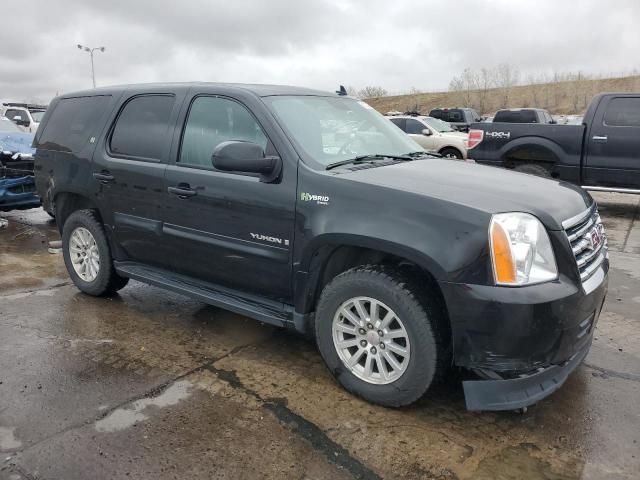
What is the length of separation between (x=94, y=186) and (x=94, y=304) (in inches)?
42.4

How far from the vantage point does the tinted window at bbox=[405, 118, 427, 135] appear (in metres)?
16.6

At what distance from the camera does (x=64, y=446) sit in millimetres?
2742

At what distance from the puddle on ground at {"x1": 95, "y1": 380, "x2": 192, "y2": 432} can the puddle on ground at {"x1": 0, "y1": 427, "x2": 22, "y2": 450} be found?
1.26 ft

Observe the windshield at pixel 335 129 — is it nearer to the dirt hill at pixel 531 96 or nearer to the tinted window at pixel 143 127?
the tinted window at pixel 143 127

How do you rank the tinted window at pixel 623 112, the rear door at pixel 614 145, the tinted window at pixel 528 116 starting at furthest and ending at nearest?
1. the tinted window at pixel 528 116
2. the tinted window at pixel 623 112
3. the rear door at pixel 614 145

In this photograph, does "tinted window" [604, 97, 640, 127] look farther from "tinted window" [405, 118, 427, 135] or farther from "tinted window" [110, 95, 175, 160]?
"tinted window" [110, 95, 175, 160]

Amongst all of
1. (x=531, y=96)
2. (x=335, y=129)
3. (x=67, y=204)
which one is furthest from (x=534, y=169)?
(x=531, y=96)

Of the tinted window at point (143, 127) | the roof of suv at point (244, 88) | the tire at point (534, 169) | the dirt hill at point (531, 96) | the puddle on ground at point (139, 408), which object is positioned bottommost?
the puddle on ground at point (139, 408)

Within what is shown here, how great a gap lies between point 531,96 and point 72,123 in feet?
257

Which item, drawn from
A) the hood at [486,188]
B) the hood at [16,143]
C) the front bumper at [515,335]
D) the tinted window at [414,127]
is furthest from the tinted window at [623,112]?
the hood at [16,143]

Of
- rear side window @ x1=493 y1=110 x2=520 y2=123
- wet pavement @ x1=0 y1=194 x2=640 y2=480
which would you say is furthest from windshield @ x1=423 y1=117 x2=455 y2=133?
wet pavement @ x1=0 y1=194 x2=640 y2=480

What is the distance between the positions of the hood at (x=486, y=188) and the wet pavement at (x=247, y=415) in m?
1.15

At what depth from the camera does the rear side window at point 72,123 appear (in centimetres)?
469

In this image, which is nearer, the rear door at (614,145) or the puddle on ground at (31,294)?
the puddle on ground at (31,294)
